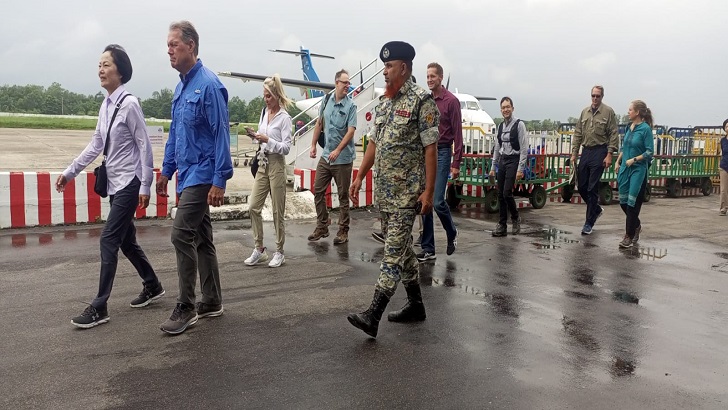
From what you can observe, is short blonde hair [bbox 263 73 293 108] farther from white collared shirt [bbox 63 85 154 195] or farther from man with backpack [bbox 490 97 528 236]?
man with backpack [bbox 490 97 528 236]

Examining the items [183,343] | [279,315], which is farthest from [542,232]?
[183,343]

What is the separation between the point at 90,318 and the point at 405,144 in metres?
2.67

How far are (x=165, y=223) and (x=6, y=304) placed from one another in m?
4.26

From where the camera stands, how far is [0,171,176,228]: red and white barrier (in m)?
8.62

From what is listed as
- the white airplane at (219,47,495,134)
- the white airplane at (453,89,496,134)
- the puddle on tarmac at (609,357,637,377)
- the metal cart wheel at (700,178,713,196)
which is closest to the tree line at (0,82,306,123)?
the white airplane at (219,47,495,134)

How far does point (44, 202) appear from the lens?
8.85 m

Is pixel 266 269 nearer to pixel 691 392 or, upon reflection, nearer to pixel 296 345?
pixel 296 345

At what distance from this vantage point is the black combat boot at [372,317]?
4309 millimetres

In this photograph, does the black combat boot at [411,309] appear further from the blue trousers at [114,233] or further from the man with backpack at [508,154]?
the man with backpack at [508,154]

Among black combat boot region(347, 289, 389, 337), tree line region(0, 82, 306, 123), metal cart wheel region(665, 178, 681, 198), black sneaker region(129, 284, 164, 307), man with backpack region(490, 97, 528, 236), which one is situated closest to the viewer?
black combat boot region(347, 289, 389, 337)

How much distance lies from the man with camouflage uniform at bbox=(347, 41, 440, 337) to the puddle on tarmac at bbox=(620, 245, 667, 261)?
436cm

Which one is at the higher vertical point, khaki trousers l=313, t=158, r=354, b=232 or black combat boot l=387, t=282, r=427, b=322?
khaki trousers l=313, t=158, r=354, b=232

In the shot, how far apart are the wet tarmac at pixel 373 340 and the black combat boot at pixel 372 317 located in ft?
0.31

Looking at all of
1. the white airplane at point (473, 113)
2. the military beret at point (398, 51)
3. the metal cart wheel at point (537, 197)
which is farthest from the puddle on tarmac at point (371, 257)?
the white airplane at point (473, 113)
